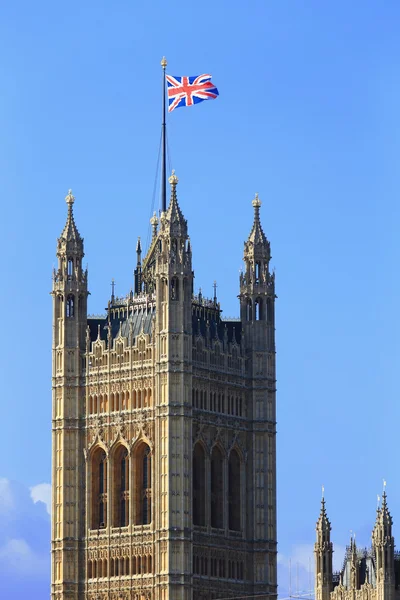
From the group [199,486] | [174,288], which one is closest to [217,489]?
[199,486]

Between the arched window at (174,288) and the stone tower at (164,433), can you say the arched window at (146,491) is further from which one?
the arched window at (174,288)

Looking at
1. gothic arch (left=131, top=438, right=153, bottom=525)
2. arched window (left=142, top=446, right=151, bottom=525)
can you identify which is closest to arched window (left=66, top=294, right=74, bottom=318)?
gothic arch (left=131, top=438, right=153, bottom=525)

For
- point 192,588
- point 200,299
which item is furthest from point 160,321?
point 192,588

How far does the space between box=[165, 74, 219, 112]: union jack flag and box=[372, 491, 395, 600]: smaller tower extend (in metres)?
26.4

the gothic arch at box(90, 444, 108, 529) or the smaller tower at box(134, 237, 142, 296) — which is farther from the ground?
the smaller tower at box(134, 237, 142, 296)

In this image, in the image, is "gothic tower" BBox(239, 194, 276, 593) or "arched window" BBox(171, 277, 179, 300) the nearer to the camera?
"arched window" BBox(171, 277, 179, 300)

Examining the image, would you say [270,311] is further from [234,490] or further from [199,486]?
[199,486]

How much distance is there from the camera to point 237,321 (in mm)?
175625

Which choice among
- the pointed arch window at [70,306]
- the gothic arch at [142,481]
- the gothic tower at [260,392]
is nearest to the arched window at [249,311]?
the gothic tower at [260,392]

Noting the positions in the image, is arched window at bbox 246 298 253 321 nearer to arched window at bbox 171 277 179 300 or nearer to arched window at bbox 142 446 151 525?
arched window at bbox 171 277 179 300

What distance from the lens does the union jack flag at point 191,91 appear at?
171 meters

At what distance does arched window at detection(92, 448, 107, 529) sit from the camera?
171 m

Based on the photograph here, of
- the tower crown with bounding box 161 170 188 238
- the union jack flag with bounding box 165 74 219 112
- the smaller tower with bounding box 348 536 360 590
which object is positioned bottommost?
the smaller tower with bounding box 348 536 360 590

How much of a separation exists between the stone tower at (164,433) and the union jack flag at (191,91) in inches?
183
